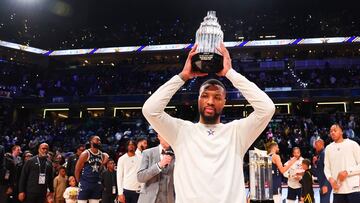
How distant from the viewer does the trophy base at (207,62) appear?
208cm

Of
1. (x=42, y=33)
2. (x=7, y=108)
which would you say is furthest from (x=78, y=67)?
(x=7, y=108)

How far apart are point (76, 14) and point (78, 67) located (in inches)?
172

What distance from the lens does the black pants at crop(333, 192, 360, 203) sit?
16.3 ft

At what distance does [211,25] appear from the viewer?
2.22 meters

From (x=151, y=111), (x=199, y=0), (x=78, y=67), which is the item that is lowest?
(x=151, y=111)

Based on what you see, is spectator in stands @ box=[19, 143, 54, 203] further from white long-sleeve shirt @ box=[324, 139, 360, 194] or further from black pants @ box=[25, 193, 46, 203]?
white long-sleeve shirt @ box=[324, 139, 360, 194]

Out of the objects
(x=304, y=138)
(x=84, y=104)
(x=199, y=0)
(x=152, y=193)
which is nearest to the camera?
(x=152, y=193)

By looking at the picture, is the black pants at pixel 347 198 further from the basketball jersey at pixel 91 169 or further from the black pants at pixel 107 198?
the black pants at pixel 107 198

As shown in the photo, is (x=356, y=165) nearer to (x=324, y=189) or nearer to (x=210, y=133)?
(x=324, y=189)

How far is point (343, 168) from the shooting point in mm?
5191

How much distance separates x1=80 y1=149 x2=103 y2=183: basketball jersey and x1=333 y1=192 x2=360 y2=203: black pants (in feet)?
12.8

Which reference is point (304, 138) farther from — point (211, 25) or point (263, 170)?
point (211, 25)

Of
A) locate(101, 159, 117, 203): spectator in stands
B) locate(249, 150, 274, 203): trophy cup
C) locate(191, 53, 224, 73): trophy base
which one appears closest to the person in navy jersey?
locate(101, 159, 117, 203): spectator in stands

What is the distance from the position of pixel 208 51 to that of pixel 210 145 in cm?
54
